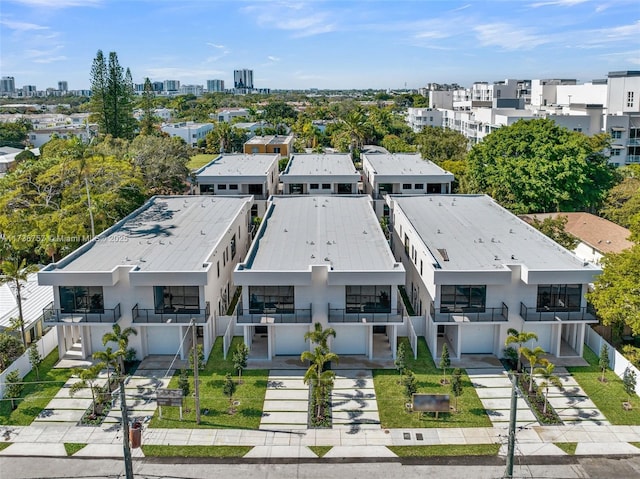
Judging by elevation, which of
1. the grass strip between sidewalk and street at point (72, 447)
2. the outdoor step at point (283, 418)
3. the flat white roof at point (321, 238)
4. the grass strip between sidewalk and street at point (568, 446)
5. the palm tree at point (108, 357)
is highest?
the flat white roof at point (321, 238)

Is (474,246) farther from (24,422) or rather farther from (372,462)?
(24,422)

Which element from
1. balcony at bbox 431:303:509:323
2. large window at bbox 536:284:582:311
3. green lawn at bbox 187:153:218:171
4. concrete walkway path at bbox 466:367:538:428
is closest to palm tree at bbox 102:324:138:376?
balcony at bbox 431:303:509:323

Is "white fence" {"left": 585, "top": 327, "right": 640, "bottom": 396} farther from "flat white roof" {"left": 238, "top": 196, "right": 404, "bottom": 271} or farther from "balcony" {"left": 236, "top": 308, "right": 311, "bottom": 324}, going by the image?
"balcony" {"left": 236, "top": 308, "right": 311, "bottom": 324}

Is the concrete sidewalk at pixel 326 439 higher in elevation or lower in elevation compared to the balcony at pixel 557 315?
lower

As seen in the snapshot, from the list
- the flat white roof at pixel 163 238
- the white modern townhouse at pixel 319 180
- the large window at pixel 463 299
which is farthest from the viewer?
the white modern townhouse at pixel 319 180

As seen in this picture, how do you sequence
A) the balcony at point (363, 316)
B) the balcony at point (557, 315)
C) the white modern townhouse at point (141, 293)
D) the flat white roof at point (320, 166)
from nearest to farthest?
the white modern townhouse at point (141, 293), the balcony at point (557, 315), the balcony at point (363, 316), the flat white roof at point (320, 166)

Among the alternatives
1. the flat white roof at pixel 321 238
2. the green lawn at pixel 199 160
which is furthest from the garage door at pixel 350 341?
the green lawn at pixel 199 160

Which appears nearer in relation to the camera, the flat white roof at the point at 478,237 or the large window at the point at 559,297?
the large window at the point at 559,297

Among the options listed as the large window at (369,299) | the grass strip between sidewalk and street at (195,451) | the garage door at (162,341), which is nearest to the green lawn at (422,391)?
the large window at (369,299)

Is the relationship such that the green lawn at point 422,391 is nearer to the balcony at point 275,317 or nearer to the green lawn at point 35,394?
the balcony at point 275,317
